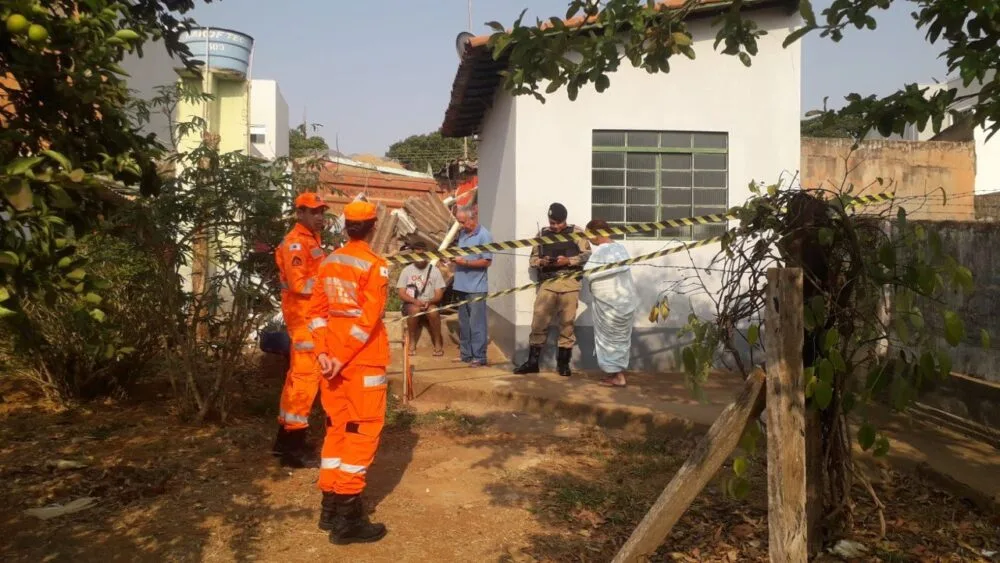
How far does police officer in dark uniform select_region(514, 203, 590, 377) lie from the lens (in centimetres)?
809

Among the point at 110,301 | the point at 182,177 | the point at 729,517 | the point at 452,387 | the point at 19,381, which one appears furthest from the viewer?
the point at 452,387

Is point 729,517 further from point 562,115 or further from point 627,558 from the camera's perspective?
point 562,115

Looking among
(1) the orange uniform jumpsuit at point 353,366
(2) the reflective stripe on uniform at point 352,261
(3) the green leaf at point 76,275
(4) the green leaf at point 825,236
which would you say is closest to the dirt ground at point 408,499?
(1) the orange uniform jumpsuit at point 353,366

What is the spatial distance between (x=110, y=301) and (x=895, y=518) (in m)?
5.71

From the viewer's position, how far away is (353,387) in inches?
170

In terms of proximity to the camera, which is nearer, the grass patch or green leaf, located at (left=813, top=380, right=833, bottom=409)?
green leaf, located at (left=813, top=380, right=833, bottom=409)

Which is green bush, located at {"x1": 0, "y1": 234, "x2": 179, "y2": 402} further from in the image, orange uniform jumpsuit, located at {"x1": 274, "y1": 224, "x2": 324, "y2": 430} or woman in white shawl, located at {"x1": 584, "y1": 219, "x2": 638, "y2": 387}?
woman in white shawl, located at {"x1": 584, "y1": 219, "x2": 638, "y2": 387}

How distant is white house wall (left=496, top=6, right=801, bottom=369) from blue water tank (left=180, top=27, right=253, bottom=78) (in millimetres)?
12402

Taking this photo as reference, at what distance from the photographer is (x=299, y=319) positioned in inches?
210

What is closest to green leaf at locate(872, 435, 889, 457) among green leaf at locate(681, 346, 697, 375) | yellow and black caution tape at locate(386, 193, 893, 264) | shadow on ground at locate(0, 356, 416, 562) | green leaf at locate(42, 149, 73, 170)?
green leaf at locate(681, 346, 697, 375)

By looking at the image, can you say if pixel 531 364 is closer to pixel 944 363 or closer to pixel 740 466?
pixel 740 466

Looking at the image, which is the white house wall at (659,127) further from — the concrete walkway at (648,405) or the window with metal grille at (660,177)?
the concrete walkway at (648,405)

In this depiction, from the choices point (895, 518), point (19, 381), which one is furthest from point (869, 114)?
point (19, 381)

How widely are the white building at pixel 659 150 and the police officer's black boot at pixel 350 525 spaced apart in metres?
4.65
